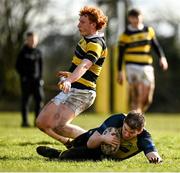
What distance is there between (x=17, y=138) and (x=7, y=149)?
159 centimetres

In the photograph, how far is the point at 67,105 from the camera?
27.9 ft

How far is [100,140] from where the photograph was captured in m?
7.81

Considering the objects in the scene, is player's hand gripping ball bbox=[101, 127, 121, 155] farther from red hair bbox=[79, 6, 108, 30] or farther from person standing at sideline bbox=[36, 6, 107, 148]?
red hair bbox=[79, 6, 108, 30]

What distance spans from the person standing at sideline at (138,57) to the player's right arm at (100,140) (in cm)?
540

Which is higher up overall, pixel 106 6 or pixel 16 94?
pixel 106 6

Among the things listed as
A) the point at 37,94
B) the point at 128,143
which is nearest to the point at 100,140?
the point at 128,143

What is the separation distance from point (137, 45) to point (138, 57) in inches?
9.2

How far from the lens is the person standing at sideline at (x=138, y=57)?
43.8ft

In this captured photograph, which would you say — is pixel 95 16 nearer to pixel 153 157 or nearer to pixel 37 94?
pixel 153 157

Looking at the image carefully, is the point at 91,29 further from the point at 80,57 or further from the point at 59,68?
the point at 59,68

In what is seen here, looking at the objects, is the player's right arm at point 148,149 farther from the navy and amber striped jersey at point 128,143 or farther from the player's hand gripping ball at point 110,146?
the player's hand gripping ball at point 110,146

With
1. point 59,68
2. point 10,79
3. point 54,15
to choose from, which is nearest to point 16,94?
point 10,79

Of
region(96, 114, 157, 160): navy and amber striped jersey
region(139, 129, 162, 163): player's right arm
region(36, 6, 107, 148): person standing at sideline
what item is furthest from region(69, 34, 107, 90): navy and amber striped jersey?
region(139, 129, 162, 163): player's right arm

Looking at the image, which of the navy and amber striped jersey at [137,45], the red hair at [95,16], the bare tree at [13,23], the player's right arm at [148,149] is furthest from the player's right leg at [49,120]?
the bare tree at [13,23]
